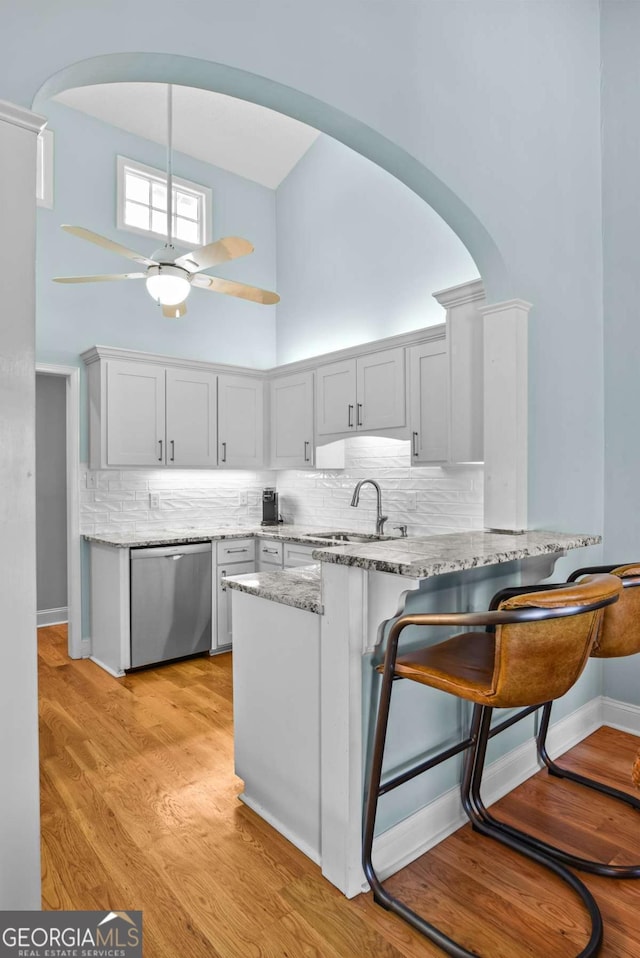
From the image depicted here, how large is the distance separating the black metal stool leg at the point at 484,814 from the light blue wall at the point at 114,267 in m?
3.85

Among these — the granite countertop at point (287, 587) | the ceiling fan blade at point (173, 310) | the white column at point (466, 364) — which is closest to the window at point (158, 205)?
the ceiling fan blade at point (173, 310)

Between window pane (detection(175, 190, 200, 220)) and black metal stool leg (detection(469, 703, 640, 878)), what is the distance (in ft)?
16.1

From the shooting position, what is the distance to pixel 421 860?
1.91m

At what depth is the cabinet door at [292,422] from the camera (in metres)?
4.66

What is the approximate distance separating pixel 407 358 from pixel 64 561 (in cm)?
373

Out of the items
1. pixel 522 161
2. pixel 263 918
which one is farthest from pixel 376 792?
pixel 522 161

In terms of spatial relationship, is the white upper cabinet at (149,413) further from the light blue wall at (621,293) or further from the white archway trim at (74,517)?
the light blue wall at (621,293)

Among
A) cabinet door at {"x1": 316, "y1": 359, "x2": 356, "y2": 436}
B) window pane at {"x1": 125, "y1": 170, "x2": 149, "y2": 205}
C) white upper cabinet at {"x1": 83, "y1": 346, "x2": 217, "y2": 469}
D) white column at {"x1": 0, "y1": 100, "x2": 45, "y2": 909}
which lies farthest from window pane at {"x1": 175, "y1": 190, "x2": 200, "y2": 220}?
white column at {"x1": 0, "y1": 100, "x2": 45, "y2": 909}

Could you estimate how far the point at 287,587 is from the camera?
82.7 inches

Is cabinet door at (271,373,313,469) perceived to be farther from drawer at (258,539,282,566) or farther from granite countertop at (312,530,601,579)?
granite countertop at (312,530,601,579)

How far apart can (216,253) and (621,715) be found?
317 centimetres

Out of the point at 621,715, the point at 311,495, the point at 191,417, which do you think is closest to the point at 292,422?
the point at 311,495

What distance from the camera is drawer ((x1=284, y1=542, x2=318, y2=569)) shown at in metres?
4.10

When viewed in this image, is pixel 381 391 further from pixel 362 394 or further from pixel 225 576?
pixel 225 576
